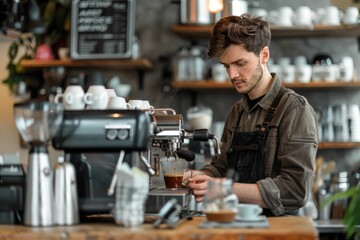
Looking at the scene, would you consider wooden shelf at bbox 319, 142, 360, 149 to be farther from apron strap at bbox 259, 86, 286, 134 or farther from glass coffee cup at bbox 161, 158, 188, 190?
glass coffee cup at bbox 161, 158, 188, 190

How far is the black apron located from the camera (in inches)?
129

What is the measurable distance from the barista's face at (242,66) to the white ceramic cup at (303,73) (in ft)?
8.76

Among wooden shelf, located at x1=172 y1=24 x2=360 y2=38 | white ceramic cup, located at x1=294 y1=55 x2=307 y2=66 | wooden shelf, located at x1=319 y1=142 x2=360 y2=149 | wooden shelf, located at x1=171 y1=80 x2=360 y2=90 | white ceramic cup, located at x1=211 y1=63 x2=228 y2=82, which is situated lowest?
wooden shelf, located at x1=319 y1=142 x2=360 y2=149

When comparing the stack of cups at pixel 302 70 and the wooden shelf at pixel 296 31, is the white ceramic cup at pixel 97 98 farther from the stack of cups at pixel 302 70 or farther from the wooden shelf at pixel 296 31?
the stack of cups at pixel 302 70

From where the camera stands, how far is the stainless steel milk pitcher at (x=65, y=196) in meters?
2.41

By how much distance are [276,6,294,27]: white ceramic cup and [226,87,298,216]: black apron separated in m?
2.69

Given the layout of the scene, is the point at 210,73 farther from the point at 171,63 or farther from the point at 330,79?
the point at 330,79

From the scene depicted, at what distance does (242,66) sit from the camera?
329 centimetres

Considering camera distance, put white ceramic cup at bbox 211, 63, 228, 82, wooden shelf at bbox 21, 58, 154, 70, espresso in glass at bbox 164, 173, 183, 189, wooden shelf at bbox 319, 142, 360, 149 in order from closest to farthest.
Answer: espresso in glass at bbox 164, 173, 183, 189 < wooden shelf at bbox 319, 142, 360, 149 < white ceramic cup at bbox 211, 63, 228, 82 < wooden shelf at bbox 21, 58, 154, 70

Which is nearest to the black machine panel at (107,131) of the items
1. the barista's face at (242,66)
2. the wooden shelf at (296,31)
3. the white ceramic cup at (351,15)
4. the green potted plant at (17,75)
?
the barista's face at (242,66)

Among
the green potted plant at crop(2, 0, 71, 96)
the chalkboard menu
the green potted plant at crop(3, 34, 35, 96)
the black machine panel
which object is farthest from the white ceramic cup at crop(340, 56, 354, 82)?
the black machine panel

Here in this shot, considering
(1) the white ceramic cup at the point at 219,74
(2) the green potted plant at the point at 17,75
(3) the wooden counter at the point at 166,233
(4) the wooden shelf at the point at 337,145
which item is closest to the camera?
(3) the wooden counter at the point at 166,233

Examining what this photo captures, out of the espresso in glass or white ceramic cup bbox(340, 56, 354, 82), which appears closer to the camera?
the espresso in glass

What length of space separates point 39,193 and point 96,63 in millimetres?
3950
